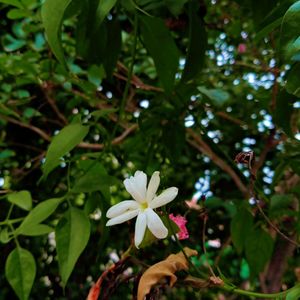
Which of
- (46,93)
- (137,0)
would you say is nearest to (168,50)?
(137,0)

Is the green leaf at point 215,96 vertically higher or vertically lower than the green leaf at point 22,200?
higher

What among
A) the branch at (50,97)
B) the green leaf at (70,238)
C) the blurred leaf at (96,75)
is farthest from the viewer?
the branch at (50,97)

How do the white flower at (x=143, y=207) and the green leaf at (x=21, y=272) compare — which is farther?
the green leaf at (x=21, y=272)

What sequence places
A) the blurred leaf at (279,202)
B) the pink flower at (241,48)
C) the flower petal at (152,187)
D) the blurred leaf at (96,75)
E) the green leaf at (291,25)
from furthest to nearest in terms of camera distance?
the pink flower at (241,48) → the blurred leaf at (96,75) → the blurred leaf at (279,202) → the flower petal at (152,187) → the green leaf at (291,25)

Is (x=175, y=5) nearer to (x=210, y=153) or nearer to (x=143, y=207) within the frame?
(x=143, y=207)

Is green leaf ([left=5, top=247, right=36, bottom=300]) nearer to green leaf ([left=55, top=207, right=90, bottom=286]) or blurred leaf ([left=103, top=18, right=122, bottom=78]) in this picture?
green leaf ([left=55, top=207, right=90, bottom=286])

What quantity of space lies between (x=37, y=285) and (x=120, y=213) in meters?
0.95

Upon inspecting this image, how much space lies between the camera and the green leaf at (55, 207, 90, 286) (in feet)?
1.89

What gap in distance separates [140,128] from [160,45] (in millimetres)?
142

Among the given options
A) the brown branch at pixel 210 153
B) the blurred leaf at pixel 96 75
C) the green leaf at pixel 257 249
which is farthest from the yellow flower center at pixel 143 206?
the brown branch at pixel 210 153

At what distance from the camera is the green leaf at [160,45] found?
62 cm

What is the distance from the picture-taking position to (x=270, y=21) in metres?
0.49

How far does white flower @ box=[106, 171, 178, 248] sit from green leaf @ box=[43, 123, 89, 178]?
11 cm

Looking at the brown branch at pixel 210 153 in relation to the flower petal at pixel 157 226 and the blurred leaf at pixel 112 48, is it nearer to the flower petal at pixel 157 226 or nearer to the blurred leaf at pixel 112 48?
the blurred leaf at pixel 112 48
